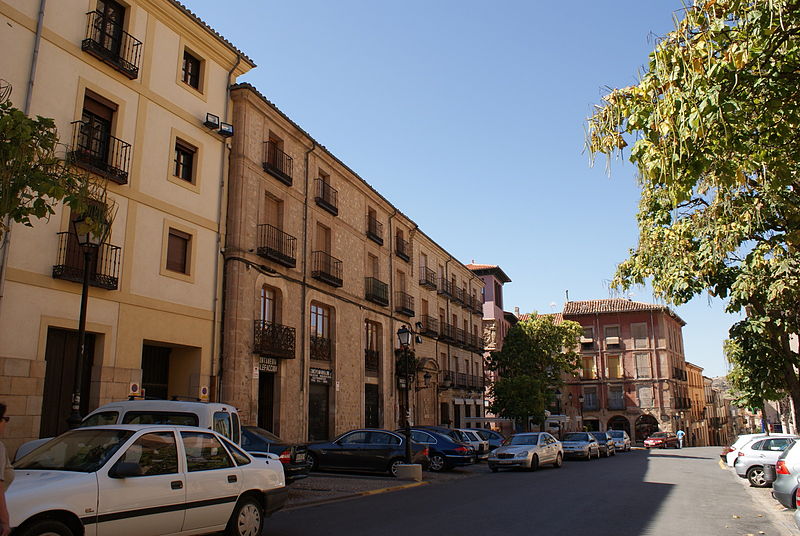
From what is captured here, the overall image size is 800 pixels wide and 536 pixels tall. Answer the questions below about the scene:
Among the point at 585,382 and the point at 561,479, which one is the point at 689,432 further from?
the point at 561,479

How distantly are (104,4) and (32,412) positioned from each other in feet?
34.7

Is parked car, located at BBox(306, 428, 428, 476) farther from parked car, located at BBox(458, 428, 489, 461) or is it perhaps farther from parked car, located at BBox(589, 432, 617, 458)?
parked car, located at BBox(589, 432, 617, 458)

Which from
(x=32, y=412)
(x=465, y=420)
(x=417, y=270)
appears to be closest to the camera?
(x=32, y=412)

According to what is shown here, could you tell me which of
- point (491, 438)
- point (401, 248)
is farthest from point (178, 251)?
point (491, 438)

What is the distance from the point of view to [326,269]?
25.6 metres

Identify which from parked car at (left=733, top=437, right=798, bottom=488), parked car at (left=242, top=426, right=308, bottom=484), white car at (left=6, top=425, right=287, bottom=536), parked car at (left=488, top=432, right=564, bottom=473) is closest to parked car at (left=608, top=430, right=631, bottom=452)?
parked car at (left=488, top=432, right=564, bottom=473)

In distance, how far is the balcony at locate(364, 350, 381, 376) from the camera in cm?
2916

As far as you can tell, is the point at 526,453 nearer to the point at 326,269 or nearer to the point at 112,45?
the point at 326,269

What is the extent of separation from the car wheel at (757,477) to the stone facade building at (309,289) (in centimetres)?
1128

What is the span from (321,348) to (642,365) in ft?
155

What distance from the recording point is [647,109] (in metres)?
7.17

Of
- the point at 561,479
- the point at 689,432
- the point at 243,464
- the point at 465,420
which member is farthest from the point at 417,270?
the point at 689,432

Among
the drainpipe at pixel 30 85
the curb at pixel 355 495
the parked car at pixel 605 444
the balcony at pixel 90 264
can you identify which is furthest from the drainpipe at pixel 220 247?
the parked car at pixel 605 444

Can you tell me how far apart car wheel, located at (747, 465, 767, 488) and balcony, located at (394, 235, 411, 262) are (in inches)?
766
